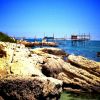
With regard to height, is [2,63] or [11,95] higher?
[2,63]

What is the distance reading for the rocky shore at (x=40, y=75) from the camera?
47.0 feet

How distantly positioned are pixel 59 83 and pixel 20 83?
2212 millimetres

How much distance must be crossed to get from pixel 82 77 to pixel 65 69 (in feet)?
5.07

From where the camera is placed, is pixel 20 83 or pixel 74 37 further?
pixel 74 37

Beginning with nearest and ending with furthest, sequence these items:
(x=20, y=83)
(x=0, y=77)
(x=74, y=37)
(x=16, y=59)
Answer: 1. (x=20, y=83)
2. (x=0, y=77)
3. (x=16, y=59)
4. (x=74, y=37)

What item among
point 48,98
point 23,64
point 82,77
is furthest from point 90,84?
point 48,98

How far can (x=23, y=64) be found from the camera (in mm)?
18641

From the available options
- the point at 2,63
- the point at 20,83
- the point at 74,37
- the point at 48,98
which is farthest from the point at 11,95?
the point at 74,37

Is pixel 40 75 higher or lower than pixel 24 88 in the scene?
higher

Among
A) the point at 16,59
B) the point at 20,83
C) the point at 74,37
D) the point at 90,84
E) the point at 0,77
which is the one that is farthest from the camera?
the point at 74,37

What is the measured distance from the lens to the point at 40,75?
668 inches

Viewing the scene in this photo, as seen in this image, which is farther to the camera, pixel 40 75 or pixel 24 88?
pixel 40 75

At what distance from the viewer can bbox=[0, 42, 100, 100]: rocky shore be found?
47.0ft

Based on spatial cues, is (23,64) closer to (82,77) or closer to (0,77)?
(0,77)
